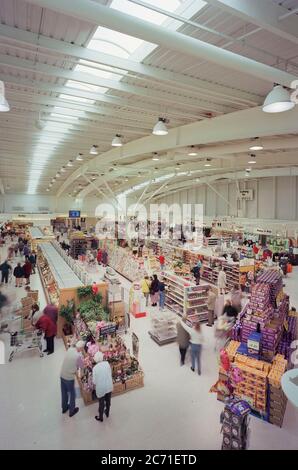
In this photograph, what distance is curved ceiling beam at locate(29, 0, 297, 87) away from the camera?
2.92 metres

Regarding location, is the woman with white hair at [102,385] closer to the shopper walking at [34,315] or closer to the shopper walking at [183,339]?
the shopper walking at [183,339]

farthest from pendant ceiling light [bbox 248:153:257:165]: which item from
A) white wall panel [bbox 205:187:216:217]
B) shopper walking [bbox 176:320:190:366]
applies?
white wall panel [bbox 205:187:216:217]

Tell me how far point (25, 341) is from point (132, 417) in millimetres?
3340

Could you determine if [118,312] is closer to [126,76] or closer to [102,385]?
[102,385]

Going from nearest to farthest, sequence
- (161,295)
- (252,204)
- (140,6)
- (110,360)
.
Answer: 1. (140,6)
2. (110,360)
3. (161,295)
4. (252,204)

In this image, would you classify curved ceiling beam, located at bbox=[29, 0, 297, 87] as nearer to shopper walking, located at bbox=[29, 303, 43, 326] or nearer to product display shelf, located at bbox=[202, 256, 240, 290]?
shopper walking, located at bbox=[29, 303, 43, 326]

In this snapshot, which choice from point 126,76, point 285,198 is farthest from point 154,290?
point 285,198

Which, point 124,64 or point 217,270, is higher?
point 124,64

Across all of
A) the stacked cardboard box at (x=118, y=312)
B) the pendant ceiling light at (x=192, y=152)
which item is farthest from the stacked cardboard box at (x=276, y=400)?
the pendant ceiling light at (x=192, y=152)

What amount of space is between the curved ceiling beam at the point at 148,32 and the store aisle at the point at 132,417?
5614mm

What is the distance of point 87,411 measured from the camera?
479 centimetres

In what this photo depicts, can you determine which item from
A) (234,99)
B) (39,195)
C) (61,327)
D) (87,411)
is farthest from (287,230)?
(39,195)

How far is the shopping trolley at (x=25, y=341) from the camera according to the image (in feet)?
21.0

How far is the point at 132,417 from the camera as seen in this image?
462cm
